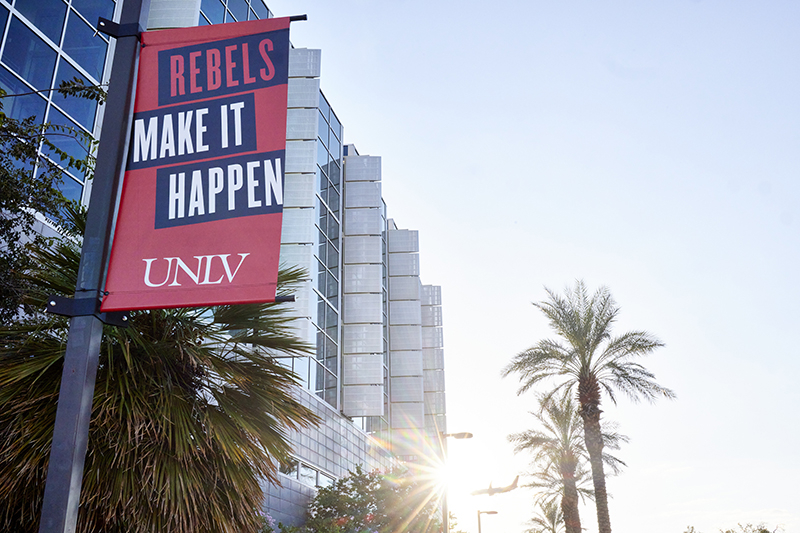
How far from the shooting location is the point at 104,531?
5.91 metres

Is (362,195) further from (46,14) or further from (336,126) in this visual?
(46,14)

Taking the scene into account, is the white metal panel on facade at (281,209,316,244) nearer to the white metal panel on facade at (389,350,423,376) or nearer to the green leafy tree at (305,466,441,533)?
the green leafy tree at (305,466,441,533)

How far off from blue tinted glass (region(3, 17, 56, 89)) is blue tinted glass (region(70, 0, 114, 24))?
1.72 m

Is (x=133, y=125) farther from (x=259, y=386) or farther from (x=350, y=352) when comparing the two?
(x=350, y=352)

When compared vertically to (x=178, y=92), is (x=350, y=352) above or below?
above

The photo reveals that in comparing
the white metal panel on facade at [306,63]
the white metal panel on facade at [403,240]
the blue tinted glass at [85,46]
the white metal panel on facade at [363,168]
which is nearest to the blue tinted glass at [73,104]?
the blue tinted glass at [85,46]

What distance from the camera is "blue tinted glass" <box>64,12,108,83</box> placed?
16.2 m

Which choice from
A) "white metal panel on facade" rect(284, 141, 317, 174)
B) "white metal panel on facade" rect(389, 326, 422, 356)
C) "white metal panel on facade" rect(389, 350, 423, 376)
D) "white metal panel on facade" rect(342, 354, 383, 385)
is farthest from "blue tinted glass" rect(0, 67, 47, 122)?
"white metal panel on facade" rect(389, 326, 422, 356)

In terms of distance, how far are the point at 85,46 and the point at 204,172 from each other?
14641 millimetres

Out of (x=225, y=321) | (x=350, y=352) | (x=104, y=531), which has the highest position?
(x=350, y=352)

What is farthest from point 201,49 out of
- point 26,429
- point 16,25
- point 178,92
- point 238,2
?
point 238,2

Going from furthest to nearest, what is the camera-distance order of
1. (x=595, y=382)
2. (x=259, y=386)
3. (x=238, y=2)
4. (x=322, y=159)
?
(x=322, y=159)
(x=238, y=2)
(x=595, y=382)
(x=259, y=386)

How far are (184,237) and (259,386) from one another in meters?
3.26

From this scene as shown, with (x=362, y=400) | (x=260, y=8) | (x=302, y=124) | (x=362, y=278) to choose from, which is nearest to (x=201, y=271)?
(x=302, y=124)
